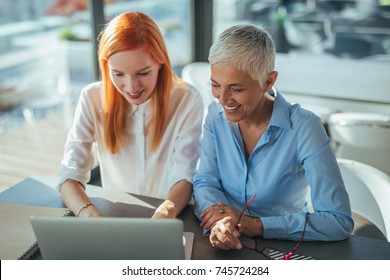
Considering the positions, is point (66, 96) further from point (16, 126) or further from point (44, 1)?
point (44, 1)

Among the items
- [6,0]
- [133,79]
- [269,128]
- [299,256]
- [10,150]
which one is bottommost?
[10,150]

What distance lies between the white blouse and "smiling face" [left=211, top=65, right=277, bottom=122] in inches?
13.2

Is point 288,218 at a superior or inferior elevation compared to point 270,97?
inferior

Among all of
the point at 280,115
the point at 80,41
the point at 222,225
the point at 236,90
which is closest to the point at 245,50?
the point at 236,90

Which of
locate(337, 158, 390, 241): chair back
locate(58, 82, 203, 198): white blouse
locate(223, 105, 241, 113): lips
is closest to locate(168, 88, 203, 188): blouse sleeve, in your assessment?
locate(58, 82, 203, 198): white blouse

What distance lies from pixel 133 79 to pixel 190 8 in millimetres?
3264

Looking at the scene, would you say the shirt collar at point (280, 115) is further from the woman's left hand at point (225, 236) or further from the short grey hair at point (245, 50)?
A: the woman's left hand at point (225, 236)

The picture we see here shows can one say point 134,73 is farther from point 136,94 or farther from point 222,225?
point 222,225

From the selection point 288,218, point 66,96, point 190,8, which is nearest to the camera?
point 288,218

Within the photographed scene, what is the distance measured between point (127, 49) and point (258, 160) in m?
0.58

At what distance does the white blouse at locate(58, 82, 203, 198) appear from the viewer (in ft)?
5.91

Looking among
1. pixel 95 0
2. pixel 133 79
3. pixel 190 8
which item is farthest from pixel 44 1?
pixel 190 8

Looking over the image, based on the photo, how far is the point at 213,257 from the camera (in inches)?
51.7

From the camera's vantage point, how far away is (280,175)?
160cm
